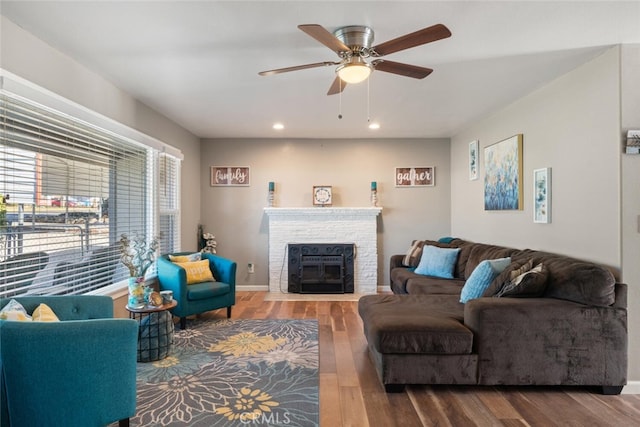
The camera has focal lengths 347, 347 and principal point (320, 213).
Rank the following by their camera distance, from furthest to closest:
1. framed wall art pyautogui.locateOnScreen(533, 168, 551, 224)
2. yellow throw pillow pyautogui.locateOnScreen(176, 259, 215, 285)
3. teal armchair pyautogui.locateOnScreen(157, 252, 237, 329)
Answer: yellow throw pillow pyautogui.locateOnScreen(176, 259, 215, 285) → teal armchair pyautogui.locateOnScreen(157, 252, 237, 329) → framed wall art pyautogui.locateOnScreen(533, 168, 551, 224)

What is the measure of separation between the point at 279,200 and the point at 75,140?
10.1 ft

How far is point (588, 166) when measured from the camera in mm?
2711

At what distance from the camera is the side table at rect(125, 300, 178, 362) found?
2914 millimetres

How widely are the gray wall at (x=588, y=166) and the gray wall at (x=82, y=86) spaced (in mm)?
3989

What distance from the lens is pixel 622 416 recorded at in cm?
218

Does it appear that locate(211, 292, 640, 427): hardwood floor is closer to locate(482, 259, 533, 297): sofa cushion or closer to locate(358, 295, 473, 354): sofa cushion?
locate(358, 295, 473, 354): sofa cushion

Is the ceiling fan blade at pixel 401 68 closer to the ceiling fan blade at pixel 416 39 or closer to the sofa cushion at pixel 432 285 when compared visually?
the ceiling fan blade at pixel 416 39

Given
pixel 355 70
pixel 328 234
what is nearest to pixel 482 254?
pixel 328 234

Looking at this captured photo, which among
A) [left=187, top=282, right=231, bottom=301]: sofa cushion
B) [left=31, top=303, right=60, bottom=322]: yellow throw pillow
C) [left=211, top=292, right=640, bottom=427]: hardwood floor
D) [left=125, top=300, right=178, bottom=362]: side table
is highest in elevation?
[left=31, top=303, right=60, bottom=322]: yellow throw pillow

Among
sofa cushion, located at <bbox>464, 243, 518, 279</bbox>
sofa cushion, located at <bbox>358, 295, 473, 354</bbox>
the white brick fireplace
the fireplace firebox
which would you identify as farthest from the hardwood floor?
the white brick fireplace

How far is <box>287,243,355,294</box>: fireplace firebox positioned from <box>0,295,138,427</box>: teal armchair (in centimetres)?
354

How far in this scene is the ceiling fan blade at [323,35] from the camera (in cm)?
180

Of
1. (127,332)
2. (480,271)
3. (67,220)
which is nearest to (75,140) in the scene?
(67,220)

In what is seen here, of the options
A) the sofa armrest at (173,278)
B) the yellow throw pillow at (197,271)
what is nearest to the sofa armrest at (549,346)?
the sofa armrest at (173,278)
